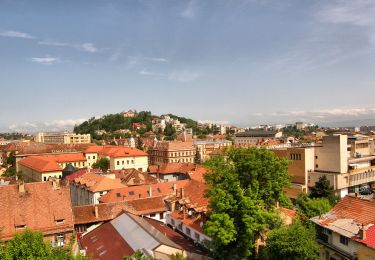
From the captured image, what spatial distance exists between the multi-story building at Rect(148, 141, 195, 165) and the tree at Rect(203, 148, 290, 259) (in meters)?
81.0

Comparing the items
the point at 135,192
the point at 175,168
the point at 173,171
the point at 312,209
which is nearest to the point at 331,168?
the point at 312,209

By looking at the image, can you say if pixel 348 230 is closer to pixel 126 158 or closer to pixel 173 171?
pixel 173 171

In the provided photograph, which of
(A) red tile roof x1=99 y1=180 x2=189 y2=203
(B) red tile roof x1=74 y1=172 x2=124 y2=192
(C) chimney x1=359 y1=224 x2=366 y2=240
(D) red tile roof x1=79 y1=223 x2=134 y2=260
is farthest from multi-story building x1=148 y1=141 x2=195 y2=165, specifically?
(C) chimney x1=359 y1=224 x2=366 y2=240

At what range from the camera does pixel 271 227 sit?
33.4 m

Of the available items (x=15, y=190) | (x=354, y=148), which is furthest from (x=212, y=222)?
(x=354, y=148)

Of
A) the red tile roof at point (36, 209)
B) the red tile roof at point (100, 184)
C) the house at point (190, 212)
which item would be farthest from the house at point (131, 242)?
the red tile roof at point (100, 184)

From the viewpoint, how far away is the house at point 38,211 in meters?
32.3

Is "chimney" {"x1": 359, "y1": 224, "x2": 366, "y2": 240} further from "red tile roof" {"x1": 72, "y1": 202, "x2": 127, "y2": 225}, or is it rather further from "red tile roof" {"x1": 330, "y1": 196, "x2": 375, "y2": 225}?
"red tile roof" {"x1": 72, "y1": 202, "x2": 127, "y2": 225}

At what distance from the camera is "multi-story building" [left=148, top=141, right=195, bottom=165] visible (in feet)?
375

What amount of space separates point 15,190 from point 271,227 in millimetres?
25788

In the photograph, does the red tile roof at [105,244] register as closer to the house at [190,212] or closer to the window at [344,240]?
the house at [190,212]

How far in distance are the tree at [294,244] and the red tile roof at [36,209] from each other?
19186mm

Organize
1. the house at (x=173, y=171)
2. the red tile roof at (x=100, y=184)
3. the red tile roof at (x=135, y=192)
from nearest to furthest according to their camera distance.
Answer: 1. the red tile roof at (x=135, y=192)
2. the red tile roof at (x=100, y=184)
3. the house at (x=173, y=171)

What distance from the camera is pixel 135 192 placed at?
163 feet
